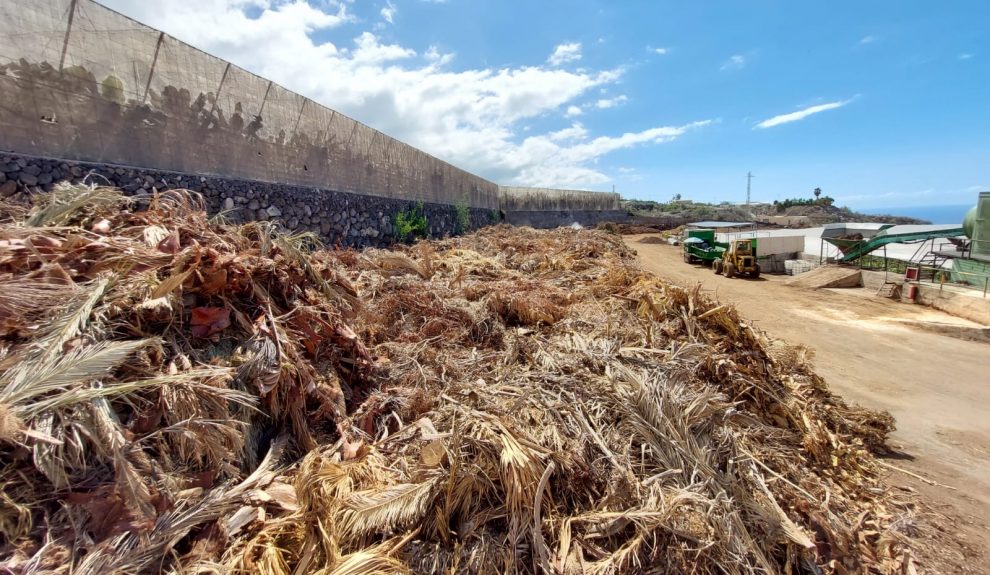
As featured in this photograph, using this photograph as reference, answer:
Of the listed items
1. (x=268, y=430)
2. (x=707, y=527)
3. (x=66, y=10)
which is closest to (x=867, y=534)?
(x=707, y=527)

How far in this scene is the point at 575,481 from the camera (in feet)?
8.21

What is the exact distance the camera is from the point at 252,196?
7.89 metres

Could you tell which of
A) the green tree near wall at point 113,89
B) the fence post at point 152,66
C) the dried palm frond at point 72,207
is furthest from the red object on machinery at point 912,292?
the green tree near wall at point 113,89

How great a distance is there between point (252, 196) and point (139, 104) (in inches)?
89.7

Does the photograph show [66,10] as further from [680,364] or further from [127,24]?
[680,364]

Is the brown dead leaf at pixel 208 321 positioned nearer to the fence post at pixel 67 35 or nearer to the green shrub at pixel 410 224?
the fence post at pixel 67 35

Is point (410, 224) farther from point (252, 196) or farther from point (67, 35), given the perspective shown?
point (67, 35)

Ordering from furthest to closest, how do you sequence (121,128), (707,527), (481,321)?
(121,128) < (481,321) < (707,527)

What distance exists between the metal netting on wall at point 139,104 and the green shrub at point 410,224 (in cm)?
351

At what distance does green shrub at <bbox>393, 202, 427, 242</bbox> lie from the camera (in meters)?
13.6

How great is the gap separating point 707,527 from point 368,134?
41.3 ft

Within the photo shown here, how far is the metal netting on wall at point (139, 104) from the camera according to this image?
459cm

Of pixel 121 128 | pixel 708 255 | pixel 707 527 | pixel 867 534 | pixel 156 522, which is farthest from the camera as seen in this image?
pixel 708 255

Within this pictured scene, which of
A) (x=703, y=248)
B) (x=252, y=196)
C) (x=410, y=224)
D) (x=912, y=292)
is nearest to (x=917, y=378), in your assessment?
(x=912, y=292)
